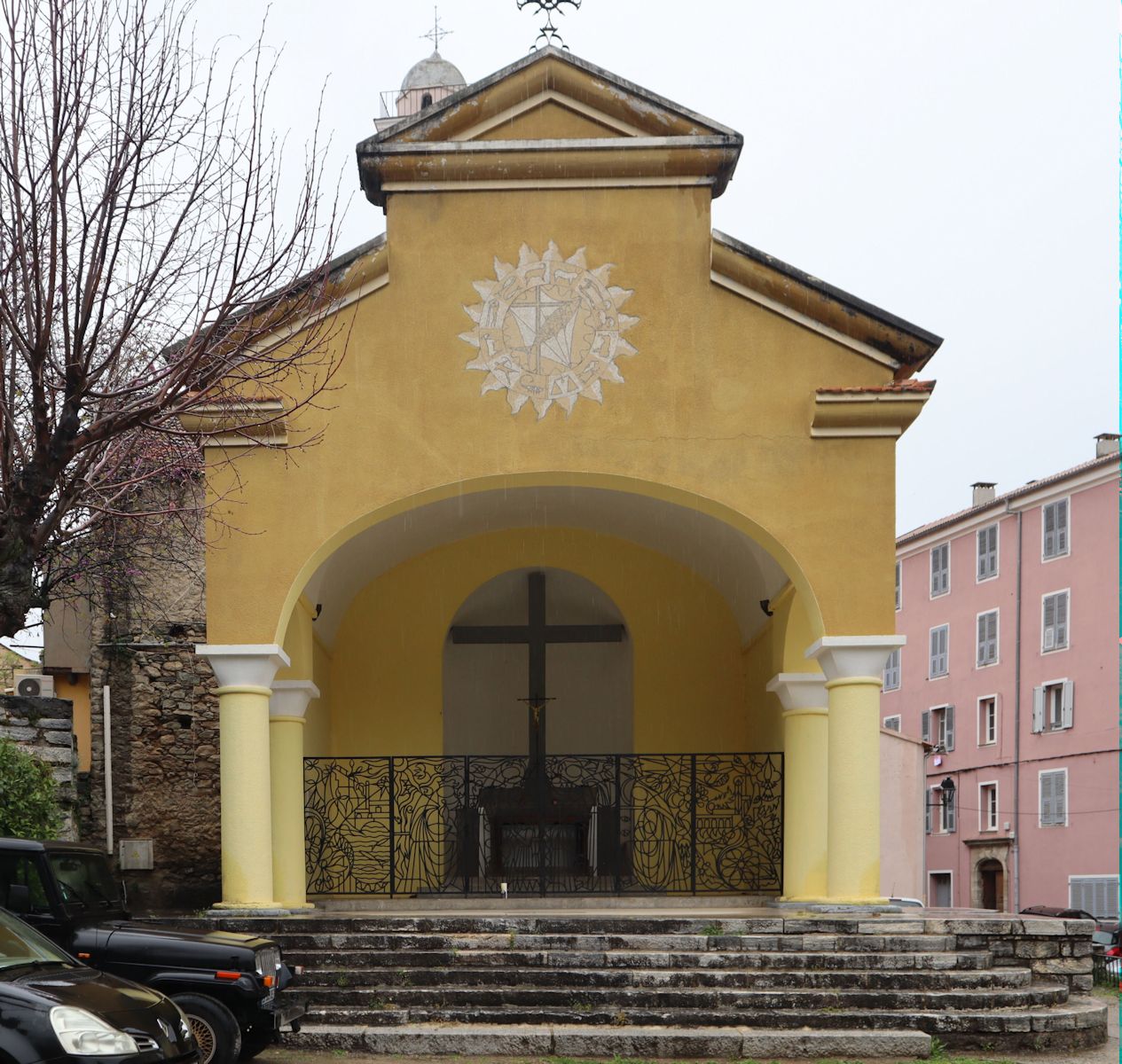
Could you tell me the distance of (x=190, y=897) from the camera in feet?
54.1

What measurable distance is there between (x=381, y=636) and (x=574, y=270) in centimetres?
578

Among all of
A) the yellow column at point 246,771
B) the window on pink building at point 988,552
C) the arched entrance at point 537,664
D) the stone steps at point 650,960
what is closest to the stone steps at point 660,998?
the stone steps at point 650,960

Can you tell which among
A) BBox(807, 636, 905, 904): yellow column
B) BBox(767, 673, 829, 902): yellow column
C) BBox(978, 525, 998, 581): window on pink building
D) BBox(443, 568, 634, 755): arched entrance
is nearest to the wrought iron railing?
BBox(767, 673, 829, 902): yellow column

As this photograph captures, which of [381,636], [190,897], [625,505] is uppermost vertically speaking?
[625,505]

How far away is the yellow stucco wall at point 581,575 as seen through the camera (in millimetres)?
16094

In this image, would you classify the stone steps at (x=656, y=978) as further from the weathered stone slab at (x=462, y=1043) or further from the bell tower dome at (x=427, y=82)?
the bell tower dome at (x=427, y=82)

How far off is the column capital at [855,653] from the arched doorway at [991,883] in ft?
85.6

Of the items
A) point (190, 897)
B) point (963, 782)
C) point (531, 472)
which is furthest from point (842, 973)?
point (963, 782)

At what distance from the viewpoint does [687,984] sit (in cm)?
1025

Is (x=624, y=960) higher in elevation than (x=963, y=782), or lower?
higher

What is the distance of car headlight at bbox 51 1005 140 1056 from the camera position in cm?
657

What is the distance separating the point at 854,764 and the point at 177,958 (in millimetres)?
5667

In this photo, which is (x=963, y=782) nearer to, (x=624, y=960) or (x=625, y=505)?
(x=625, y=505)

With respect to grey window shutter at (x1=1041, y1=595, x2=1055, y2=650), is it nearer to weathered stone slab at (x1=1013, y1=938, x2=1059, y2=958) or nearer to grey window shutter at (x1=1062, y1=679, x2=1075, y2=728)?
grey window shutter at (x1=1062, y1=679, x2=1075, y2=728)
